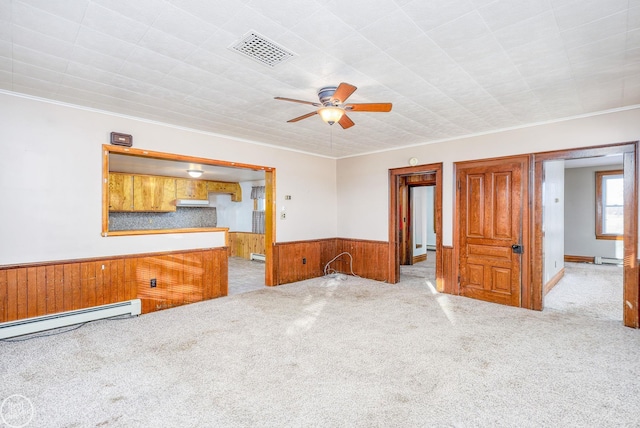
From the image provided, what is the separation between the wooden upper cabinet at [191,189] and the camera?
8.53 meters

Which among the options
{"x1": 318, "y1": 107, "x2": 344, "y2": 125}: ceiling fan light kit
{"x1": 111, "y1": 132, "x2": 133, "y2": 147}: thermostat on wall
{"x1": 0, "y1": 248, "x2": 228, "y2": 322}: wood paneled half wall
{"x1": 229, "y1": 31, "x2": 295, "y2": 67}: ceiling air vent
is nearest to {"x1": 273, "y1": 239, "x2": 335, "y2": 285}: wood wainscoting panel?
{"x1": 0, "y1": 248, "x2": 228, "y2": 322}: wood paneled half wall

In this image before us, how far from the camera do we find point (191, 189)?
8.76m

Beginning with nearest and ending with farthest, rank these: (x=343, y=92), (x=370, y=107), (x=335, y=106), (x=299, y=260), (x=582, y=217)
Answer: (x=343, y=92) < (x=370, y=107) < (x=335, y=106) < (x=299, y=260) < (x=582, y=217)

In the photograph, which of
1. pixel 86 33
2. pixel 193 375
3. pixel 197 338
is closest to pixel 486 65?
pixel 86 33

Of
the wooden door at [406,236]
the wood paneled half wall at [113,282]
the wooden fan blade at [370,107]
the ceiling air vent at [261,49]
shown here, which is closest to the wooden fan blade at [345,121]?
the wooden fan blade at [370,107]

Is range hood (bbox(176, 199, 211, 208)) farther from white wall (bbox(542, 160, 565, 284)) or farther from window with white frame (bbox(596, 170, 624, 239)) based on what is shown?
window with white frame (bbox(596, 170, 624, 239))

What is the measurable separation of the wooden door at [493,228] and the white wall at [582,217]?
5504 mm

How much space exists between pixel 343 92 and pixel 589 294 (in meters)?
5.40

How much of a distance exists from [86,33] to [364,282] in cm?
527

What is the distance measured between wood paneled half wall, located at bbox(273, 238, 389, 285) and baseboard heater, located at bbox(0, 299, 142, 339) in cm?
247

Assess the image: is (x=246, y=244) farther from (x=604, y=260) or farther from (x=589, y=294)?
(x=604, y=260)

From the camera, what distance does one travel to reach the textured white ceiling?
2031 millimetres

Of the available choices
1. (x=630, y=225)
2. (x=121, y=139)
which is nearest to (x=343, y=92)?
(x=121, y=139)

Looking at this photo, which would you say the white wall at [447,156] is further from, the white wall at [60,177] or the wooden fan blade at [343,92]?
the white wall at [60,177]
